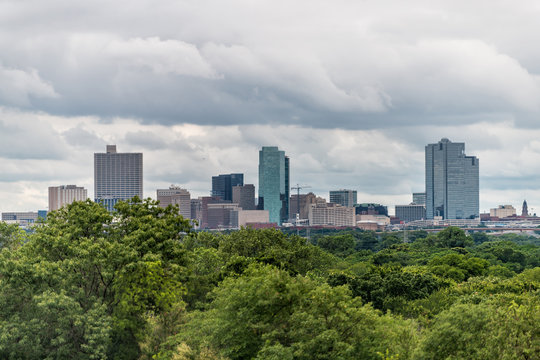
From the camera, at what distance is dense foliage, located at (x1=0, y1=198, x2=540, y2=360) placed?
124 feet

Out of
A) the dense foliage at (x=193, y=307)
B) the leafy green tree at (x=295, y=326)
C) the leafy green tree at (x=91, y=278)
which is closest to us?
the dense foliage at (x=193, y=307)

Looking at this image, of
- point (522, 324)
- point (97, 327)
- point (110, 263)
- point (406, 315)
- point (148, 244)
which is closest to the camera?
point (522, 324)

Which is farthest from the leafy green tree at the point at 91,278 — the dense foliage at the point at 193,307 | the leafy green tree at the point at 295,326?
the leafy green tree at the point at 295,326

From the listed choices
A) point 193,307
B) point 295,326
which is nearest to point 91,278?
point 193,307

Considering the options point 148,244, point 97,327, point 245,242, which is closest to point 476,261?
point 245,242

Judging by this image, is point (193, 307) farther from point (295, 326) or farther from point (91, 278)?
point (295, 326)

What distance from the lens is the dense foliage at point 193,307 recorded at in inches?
1483

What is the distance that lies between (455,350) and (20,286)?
30.6 m

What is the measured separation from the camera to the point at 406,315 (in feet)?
213

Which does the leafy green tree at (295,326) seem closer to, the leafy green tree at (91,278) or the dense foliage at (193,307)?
the dense foliage at (193,307)

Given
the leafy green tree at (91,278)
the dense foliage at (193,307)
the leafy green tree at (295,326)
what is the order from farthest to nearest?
the leafy green tree at (91,278) < the leafy green tree at (295,326) < the dense foliage at (193,307)

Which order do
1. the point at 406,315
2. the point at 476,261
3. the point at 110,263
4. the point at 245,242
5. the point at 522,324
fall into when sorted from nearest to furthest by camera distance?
the point at 522,324, the point at 110,263, the point at 406,315, the point at 245,242, the point at 476,261

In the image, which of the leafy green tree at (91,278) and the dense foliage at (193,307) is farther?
the leafy green tree at (91,278)

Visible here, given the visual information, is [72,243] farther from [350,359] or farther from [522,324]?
[522,324]
